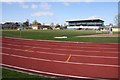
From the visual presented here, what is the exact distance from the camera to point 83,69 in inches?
345

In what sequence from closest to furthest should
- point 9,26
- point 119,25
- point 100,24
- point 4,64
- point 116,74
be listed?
1. point 116,74
2. point 4,64
3. point 119,25
4. point 9,26
5. point 100,24

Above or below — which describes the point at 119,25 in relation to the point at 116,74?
above

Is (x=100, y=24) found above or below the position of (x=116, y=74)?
above

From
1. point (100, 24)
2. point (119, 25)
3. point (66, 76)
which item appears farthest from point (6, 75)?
point (100, 24)

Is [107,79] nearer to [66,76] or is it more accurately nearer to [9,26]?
[66,76]

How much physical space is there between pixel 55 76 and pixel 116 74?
83.1 inches

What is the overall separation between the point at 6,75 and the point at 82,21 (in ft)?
431

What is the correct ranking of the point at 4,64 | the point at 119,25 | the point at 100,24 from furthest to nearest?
1. the point at 100,24
2. the point at 119,25
3. the point at 4,64

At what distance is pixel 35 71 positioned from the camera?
8.46 metres

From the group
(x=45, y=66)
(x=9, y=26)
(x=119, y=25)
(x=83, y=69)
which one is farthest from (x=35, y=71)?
(x=9, y=26)

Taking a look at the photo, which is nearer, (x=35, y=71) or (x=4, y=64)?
(x=35, y=71)

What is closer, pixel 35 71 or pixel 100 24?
pixel 35 71

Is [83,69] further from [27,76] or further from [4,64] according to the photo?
[4,64]

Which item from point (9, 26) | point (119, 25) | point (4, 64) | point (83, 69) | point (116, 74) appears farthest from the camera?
point (9, 26)
